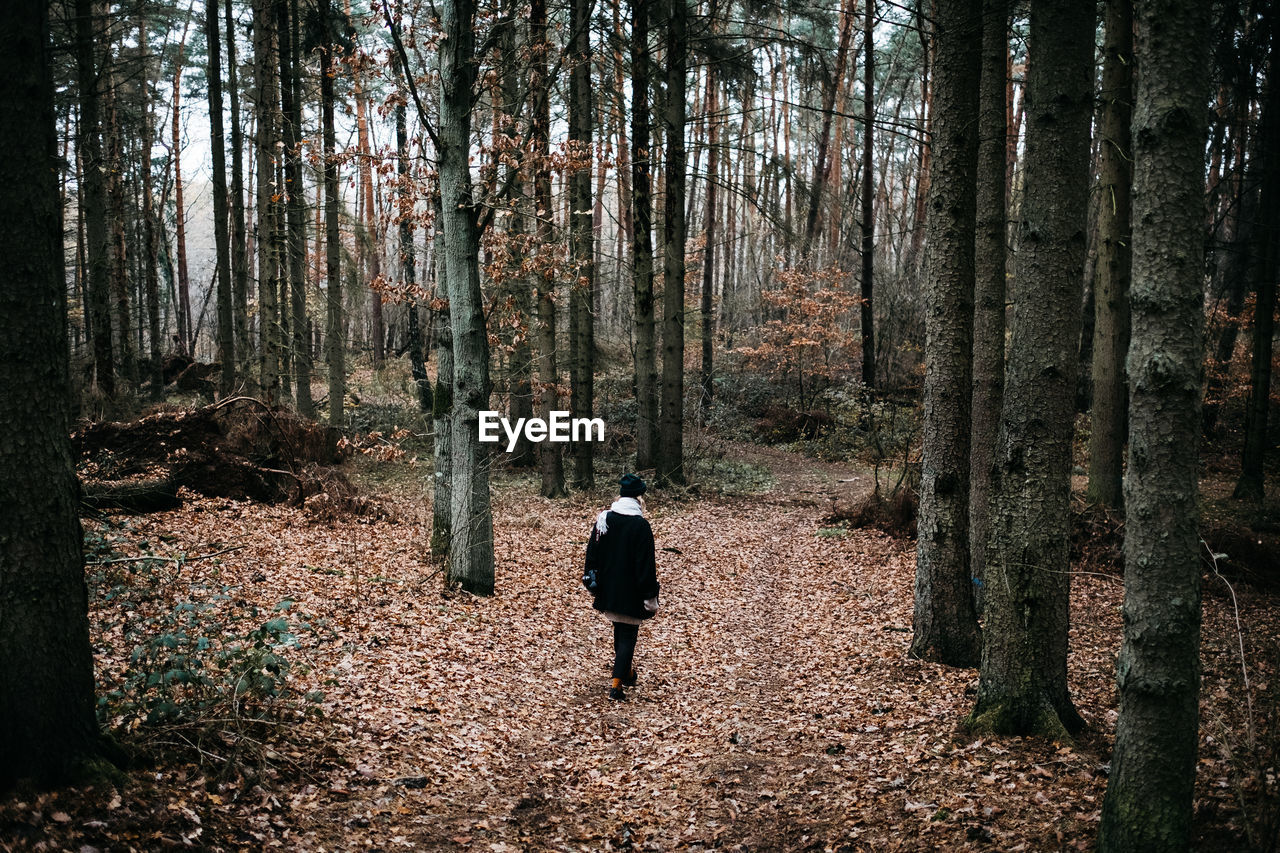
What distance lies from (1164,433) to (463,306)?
7.19 metres

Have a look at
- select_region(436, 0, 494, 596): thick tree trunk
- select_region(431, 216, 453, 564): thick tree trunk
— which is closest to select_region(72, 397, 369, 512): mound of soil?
select_region(431, 216, 453, 564): thick tree trunk

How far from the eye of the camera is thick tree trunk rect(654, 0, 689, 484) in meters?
15.0

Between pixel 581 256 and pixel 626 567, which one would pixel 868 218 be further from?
pixel 626 567

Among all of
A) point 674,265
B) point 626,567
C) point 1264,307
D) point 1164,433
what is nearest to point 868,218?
point 674,265

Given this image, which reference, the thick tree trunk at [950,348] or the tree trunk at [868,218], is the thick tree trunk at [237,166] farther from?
the tree trunk at [868,218]

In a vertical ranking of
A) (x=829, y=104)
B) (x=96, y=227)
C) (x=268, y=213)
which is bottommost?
(x=96, y=227)

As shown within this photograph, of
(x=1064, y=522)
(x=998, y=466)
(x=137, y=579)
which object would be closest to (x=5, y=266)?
(x=137, y=579)

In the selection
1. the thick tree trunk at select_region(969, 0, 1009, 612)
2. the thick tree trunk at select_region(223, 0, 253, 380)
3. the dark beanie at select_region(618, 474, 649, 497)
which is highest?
the thick tree trunk at select_region(223, 0, 253, 380)

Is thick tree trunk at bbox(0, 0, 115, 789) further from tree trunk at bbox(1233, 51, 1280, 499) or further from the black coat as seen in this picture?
tree trunk at bbox(1233, 51, 1280, 499)

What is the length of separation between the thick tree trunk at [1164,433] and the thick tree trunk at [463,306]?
22.2 ft

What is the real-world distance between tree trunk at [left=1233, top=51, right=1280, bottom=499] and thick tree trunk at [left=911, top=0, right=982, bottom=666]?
380 inches

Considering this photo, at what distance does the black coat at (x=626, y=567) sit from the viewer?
6.93 m

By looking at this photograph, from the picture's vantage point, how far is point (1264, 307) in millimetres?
12227

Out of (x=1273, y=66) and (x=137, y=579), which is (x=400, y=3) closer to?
(x=137, y=579)
